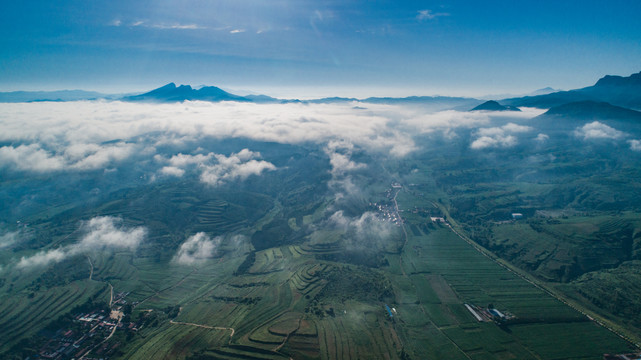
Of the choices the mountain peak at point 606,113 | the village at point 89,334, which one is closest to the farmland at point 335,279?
the village at point 89,334

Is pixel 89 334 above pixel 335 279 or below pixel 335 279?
below

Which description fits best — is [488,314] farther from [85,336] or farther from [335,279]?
[85,336]

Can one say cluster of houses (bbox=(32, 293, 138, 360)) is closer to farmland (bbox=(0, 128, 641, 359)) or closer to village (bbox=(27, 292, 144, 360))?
village (bbox=(27, 292, 144, 360))

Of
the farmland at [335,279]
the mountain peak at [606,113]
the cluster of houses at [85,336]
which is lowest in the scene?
the cluster of houses at [85,336]

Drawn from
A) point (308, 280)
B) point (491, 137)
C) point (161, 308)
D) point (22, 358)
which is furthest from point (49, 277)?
point (491, 137)

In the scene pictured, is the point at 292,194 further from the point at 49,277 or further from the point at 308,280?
the point at 49,277

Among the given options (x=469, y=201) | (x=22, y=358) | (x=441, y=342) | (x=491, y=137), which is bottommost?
(x=22, y=358)

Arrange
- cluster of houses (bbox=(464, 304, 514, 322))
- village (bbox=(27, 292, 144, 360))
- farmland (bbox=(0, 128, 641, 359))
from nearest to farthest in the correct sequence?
farmland (bbox=(0, 128, 641, 359)) → village (bbox=(27, 292, 144, 360)) → cluster of houses (bbox=(464, 304, 514, 322))

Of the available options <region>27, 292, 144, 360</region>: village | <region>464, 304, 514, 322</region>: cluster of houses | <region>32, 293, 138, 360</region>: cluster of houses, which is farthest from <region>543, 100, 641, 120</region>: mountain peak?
<region>32, 293, 138, 360</region>: cluster of houses

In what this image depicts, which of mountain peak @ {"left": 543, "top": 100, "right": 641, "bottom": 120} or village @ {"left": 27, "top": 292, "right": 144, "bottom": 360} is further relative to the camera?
mountain peak @ {"left": 543, "top": 100, "right": 641, "bottom": 120}

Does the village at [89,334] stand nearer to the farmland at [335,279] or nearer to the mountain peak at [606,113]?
the farmland at [335,279]

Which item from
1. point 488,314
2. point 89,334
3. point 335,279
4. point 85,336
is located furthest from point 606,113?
point 85,336
